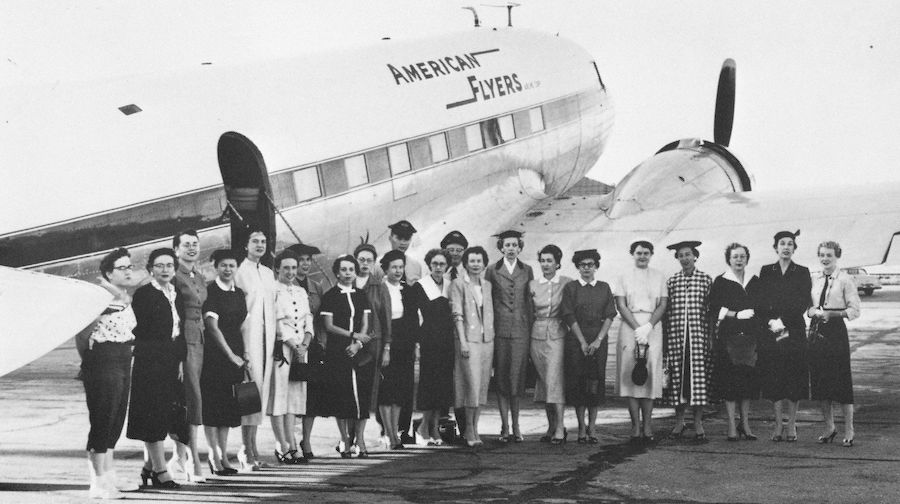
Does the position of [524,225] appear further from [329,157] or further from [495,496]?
[495,496]

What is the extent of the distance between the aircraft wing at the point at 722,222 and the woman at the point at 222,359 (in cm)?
665

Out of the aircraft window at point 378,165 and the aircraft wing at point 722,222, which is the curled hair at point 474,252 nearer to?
the aircraft window at point 378,165

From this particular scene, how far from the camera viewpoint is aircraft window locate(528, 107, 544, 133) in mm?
Answer: 16781

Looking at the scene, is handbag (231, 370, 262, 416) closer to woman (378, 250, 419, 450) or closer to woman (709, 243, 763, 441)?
woman (378, 250, 419, 450)

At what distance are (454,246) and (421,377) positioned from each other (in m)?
1.32

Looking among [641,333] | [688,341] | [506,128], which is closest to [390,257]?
[641,333]

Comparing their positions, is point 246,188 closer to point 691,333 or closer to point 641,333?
point 641,333

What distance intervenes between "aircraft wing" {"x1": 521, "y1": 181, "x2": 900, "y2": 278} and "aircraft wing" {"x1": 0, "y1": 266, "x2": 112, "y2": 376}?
8.28 metres

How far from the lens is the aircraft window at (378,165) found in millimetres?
A: 12703

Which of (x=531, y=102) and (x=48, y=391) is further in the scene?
(x=531, y=102)

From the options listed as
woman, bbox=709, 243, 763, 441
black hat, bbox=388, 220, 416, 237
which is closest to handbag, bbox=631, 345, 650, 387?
woman, bbox=709, 243, 763, 441

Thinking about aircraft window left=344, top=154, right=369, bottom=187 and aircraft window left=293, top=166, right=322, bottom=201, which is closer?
aircraft window left=293, top=166, right=322, bottom=201

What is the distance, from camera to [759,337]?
10.2 meters

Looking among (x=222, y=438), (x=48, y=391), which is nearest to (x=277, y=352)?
(x=222, y=438)
